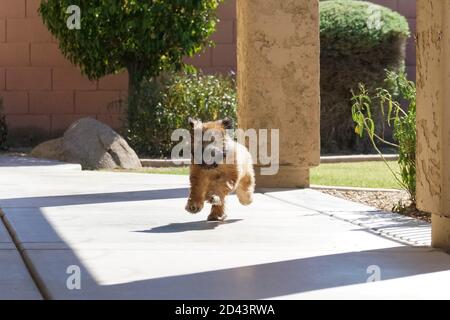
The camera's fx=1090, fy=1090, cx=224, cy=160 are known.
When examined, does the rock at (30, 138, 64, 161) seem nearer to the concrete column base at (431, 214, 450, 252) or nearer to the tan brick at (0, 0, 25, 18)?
the tan brick at (0, 0, 25, 18)

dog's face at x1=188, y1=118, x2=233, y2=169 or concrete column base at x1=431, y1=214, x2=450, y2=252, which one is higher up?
dog's face at x1=188, y1=118, x2=233, y2=169

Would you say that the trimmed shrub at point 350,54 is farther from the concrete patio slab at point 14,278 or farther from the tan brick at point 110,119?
the concrete patio slab at point 14,278

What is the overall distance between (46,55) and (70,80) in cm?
51

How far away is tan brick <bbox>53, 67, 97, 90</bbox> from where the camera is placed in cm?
1614

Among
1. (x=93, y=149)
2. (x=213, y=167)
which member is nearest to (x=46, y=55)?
(x=93, y=149)

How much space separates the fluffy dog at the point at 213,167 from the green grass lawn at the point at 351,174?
3.55m

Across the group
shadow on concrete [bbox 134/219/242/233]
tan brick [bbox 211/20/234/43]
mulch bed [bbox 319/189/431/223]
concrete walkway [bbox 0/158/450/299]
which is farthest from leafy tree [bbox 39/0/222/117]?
shadow on concrete [bbox 134/219/242/233]

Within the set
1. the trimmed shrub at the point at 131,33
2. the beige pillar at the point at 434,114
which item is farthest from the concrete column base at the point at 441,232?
the trimmed shrub at the point at 131,33

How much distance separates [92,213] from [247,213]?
1.26 m

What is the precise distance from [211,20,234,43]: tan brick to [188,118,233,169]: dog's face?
27.8 ft

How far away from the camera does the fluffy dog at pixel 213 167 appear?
7.89 metres

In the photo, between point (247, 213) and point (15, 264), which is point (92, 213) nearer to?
point (247, 213)

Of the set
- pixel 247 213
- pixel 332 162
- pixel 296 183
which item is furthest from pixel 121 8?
pixel 247 213

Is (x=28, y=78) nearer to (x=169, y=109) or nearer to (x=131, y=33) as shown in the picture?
(x=131, y=33)
